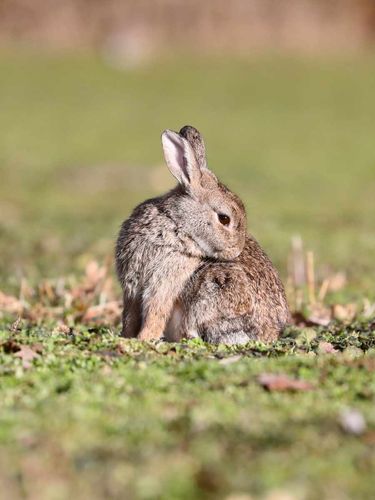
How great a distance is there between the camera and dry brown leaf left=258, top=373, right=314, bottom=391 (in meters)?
3.91

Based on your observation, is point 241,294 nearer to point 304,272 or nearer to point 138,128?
point 304,272

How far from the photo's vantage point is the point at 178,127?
19.9 metres

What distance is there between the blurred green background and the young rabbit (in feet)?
8.45

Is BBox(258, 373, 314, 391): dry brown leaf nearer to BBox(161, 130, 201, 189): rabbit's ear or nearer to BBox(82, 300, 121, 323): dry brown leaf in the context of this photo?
BBox(161, 130, 201, 189): rabbit's ear

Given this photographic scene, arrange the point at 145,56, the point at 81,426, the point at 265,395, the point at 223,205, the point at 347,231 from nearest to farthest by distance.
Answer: the point at 81,426
the point at 265,395
the point at 223,205
the point at 347,231
the point at 145,56

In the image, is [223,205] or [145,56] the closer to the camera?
[223,205]

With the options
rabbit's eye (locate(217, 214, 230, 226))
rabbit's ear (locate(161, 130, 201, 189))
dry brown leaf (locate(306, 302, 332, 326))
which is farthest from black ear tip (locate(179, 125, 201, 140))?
dry brown leaf (locate(306, 302, 332, 326))

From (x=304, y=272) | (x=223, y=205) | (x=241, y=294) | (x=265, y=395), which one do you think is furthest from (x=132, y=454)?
(x=304, y=272)

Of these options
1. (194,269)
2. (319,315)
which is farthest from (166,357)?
(319,315)

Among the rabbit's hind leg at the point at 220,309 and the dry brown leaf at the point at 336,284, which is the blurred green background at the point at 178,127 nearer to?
the dry brown leaf at the point at 336,284

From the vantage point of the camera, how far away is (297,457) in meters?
3.18

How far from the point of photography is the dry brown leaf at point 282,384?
3908 mm

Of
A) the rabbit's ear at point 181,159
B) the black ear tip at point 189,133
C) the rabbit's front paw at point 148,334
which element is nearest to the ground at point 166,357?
the rabbit's front paw at point 148,334

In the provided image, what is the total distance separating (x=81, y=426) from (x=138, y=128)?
18333 millimetres
